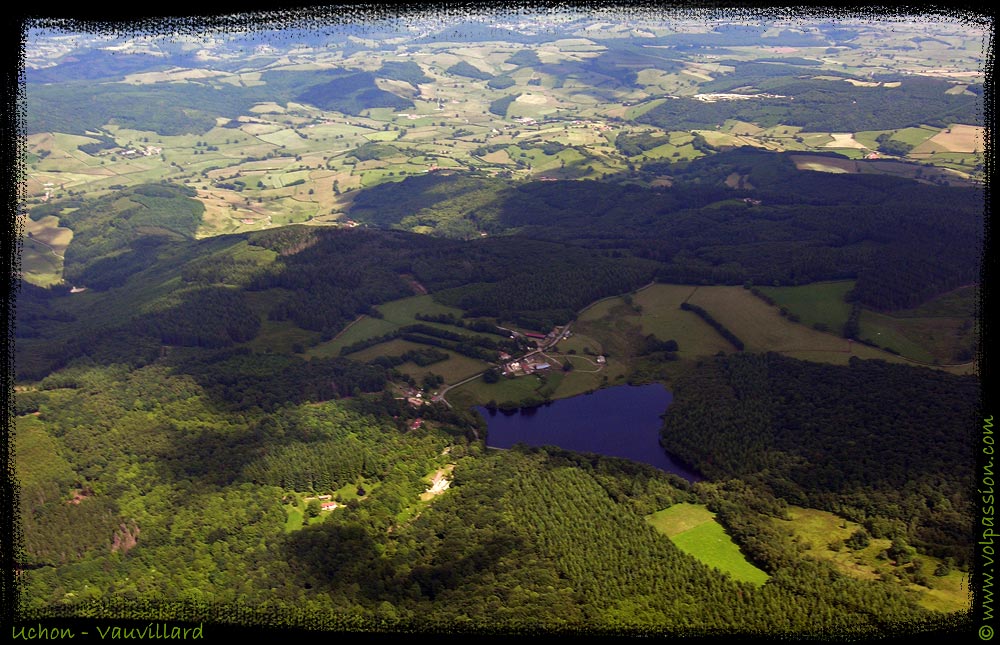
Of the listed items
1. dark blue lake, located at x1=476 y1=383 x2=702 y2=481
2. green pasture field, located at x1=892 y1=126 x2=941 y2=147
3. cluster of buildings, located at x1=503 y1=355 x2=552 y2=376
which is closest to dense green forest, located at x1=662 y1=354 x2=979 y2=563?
dark blue lake, located at x1=476 y1=383 x2=702 y2=481

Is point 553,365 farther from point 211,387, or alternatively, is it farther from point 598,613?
point 598,613

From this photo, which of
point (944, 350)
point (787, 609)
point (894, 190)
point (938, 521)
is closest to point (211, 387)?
point (787, 609)

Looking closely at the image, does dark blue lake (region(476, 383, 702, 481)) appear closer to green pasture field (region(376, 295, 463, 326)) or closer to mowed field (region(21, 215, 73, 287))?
green pasture field (region(376, 295, 463, 326))

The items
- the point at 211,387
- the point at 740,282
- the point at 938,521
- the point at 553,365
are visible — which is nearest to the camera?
the point at 938,521

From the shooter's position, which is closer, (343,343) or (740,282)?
(343,343)

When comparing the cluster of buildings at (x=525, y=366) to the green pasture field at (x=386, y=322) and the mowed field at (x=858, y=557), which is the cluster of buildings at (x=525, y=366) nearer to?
the green pasture field at (x=386, y=322)

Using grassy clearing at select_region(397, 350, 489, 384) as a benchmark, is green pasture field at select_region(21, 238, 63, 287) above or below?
below

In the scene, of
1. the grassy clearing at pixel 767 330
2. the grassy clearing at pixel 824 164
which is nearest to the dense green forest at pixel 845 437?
the grassy clearing at pixel 767 330
